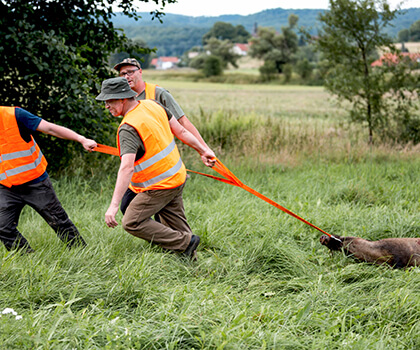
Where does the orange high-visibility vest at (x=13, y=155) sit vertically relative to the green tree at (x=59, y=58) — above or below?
below

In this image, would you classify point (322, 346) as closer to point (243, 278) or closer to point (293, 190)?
point (243, 278)

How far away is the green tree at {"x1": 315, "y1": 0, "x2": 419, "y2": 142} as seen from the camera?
34.5 feet

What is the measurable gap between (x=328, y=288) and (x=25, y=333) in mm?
2314

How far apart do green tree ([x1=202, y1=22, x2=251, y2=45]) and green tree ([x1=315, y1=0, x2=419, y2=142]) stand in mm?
119517

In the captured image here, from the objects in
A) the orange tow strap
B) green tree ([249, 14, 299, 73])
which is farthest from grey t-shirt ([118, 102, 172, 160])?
green tree ([249, 14, 299, 73])

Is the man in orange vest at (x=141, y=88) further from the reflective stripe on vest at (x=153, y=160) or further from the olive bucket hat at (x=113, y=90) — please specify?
the olive bucket hat at (x=113, y=90)

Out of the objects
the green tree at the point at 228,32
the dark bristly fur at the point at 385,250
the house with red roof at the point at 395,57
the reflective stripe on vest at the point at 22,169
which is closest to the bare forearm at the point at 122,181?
the reflective stripe on vest at the point at 22,169

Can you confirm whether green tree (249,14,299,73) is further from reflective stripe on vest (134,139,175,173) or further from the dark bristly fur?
reflective stripe on vest (134,139,175,173)

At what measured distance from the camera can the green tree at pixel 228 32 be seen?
128875 mm

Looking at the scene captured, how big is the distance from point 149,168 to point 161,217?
0.65m

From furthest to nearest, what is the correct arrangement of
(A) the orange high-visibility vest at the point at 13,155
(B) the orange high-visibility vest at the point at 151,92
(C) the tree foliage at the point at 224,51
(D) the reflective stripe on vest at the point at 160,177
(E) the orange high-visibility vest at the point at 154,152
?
1. (C) the tree foliage at the point at 224,51
2. (B) the orange high-visibility vest at the point at 151,92
3. (D) the reflective stripe on vest at the point at 160,177
4. (A) the orange high-visibility vest at the point at 13,155
5. (E) the orange high-visibility vest at the point at 154,152

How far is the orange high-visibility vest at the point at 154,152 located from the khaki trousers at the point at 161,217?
0.09m

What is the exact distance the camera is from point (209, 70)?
70.3 meters

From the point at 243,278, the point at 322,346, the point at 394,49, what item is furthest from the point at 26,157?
the point at 394,49
